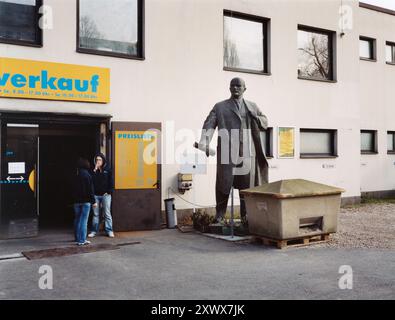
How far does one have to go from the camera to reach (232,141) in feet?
A: 29.7

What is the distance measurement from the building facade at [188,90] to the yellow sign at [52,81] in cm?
7

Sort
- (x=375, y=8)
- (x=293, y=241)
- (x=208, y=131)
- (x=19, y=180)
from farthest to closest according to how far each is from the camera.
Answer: (x=375, y=8)
(x=208, y=131)
(x=19, y=180)
(x=293, y=241)

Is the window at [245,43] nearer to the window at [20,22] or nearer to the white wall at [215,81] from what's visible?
the white wall at [215,81]

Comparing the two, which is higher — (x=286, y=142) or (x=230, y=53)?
(x=230, y=53)

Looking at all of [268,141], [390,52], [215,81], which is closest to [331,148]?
[268,141]

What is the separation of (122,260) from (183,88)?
534 centimetres

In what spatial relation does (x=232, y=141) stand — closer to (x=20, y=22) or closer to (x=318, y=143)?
(x=20, y=22)

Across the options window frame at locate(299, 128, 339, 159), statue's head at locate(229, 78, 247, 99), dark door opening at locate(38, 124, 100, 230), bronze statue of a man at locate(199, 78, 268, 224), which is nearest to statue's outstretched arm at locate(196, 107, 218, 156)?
bronze statue of a man at locate(199, 78, 268, 224)

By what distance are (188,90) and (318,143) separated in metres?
5.02

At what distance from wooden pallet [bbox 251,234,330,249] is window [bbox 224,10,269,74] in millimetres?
5364

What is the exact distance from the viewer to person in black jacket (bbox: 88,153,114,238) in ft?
29.7

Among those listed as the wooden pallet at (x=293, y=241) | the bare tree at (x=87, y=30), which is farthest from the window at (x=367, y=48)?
the bare tree at (x=87, y=30)

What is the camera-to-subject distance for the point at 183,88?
11000 millimetres
